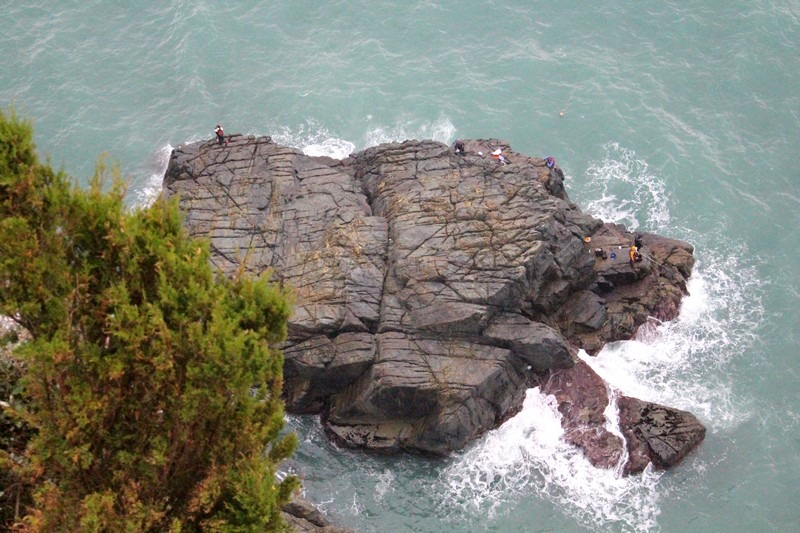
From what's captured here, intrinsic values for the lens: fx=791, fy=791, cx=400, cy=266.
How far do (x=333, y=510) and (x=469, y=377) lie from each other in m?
9.54

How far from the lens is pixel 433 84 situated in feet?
197

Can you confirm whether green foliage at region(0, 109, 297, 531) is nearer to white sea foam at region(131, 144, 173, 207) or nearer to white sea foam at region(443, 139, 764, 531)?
white sea foam at region(443, 139, 764, 531)

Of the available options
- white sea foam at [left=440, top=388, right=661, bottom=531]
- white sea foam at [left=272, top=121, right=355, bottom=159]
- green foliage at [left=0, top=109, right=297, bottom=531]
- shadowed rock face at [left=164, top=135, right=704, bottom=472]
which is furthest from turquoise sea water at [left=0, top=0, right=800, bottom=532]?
green foliage at [left=0, top=109, right=297, bottom=531]

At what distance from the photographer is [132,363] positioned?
2520cm

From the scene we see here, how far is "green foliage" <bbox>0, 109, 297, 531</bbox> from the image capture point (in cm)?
2431

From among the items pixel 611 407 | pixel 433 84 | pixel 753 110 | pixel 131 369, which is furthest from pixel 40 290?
pixel 753 110

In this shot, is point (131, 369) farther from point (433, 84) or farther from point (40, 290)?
point (433, 84)

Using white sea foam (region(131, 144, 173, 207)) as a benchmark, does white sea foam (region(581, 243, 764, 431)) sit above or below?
below

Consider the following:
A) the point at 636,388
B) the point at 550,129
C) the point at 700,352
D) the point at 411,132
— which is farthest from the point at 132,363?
the point at 550,129

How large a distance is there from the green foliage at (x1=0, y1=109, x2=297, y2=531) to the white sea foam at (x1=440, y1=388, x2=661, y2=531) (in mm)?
16028

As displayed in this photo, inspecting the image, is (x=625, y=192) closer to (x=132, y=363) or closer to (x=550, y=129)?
(x=550, y=129)

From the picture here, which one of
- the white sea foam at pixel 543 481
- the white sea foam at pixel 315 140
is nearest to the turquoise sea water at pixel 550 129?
the white sea foam at pixel 543 481

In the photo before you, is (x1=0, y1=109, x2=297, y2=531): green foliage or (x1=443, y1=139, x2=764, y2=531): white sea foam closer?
(x1=0, y1=109, x2=297, y2=531): green foliage

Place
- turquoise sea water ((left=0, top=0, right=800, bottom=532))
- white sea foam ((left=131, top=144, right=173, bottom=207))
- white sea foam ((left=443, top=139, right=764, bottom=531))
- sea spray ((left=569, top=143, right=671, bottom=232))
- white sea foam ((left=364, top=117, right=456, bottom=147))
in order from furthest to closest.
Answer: white sea foam ((left=364, top=117, right=456, bottom=147)) → sea spray ((left=569, top=143, right=671, bottom=232)) → white sea foam ((left=131, top=144, right=173, bottom=207)) → turquoise sea water ((left=0, top=0, right=800, bottom=532)) → white sea foam ((left=443, top=139, right=764, bottom=531))
